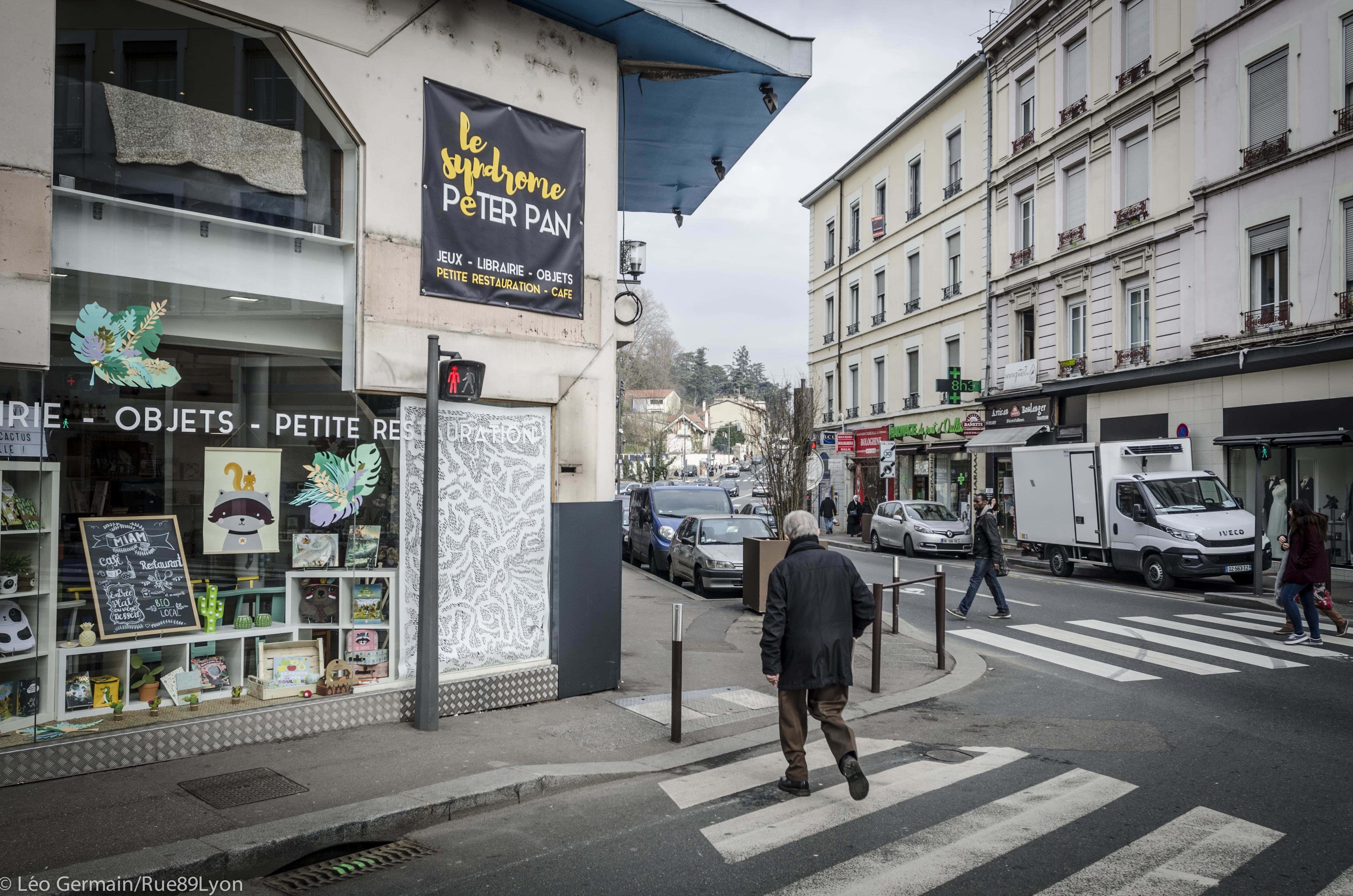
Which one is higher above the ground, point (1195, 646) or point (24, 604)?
point (24, 604)

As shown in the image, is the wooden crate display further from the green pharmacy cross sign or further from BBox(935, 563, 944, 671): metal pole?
the green pharmacy cross sign

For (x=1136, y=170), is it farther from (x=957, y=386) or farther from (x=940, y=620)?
(x=940, y=620)

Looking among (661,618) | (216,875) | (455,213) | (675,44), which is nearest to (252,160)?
(455,213)

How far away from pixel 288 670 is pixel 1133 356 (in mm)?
22632

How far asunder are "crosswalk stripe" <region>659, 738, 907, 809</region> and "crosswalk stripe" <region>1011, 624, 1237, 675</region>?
14.7ft

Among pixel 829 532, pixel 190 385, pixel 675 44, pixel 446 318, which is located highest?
pixel 675 44

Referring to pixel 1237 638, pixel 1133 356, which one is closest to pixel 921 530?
pixel 1133 356

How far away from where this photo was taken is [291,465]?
695 centimetres

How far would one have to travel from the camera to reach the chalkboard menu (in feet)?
20.4

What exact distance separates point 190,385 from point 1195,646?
10.7m

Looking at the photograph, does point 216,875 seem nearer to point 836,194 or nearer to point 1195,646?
point 1195,646

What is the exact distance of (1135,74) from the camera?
76.9 ft

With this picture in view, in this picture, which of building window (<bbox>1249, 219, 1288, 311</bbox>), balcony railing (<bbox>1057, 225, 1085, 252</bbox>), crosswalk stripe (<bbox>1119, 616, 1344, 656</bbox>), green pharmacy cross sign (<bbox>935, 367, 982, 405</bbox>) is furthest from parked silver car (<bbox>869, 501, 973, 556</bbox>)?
crosswalk stripe (<bbox>1119, 616, 1344, 656</bbox>)

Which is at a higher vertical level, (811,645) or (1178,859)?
(811,645)
